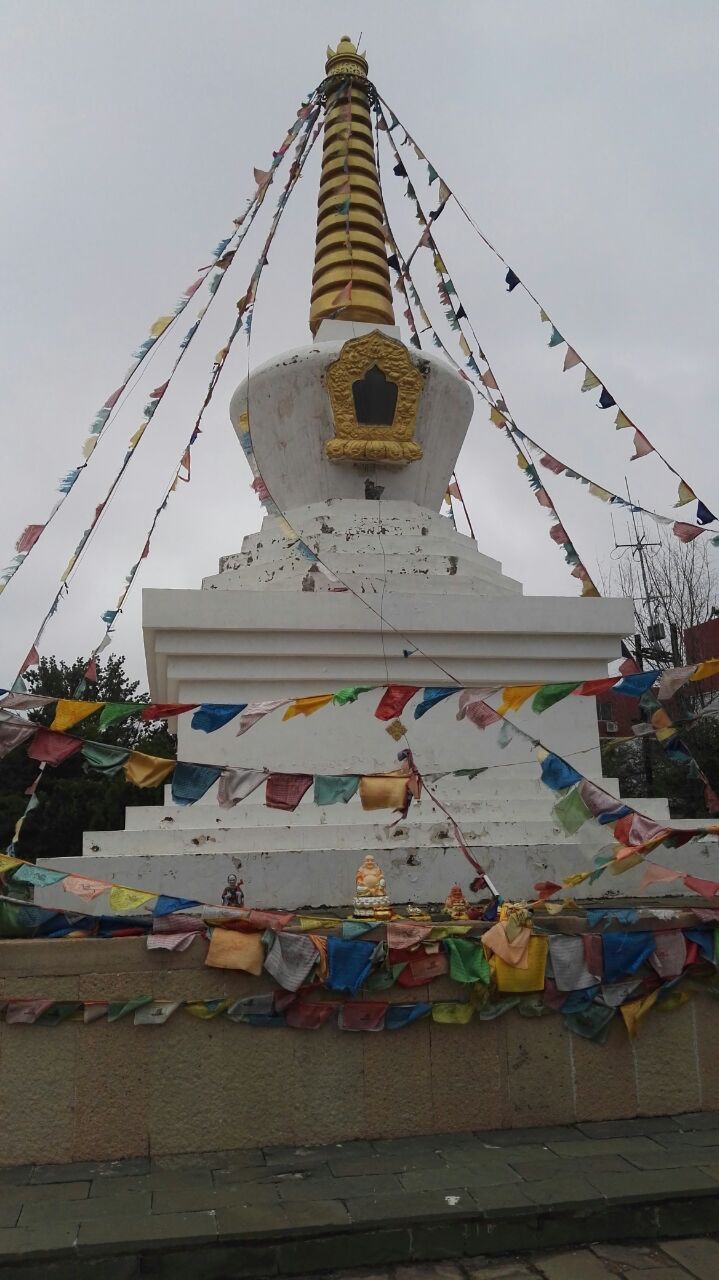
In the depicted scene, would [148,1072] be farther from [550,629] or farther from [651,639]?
[651,639]

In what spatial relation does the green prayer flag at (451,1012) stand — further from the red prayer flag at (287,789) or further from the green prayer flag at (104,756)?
the green prayer flag at (104,756)

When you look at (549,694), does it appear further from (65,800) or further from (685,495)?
(65,800)

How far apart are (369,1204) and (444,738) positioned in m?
3.87

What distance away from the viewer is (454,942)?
3998mm

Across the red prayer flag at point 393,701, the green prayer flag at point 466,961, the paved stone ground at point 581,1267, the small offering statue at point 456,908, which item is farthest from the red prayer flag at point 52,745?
the paved stone ground at point 581,1267

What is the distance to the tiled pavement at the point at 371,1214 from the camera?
2926 mm

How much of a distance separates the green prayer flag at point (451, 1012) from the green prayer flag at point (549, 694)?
1457 mm

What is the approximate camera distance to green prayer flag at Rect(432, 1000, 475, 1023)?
392cm

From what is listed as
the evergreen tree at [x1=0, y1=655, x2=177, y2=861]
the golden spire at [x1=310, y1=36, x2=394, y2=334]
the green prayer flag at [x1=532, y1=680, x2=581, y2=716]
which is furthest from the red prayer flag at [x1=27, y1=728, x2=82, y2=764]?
the evergreen tree at [x1=0, y1=655, x2=177, y2=861]

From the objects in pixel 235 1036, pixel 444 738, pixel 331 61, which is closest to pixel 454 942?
pixel 235 1036

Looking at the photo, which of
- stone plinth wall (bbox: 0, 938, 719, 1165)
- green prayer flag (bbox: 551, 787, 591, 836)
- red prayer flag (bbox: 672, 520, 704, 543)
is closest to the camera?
stone plinth wall (bbox: 0, 938, 719, 1165)

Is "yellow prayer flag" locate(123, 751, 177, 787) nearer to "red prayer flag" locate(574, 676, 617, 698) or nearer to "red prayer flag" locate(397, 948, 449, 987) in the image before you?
"red prayer flag" locate(397, 948, 449, 987)

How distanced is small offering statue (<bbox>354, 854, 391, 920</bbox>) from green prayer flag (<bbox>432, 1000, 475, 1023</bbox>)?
57 centimetres

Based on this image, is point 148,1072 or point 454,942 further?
point 454,942
